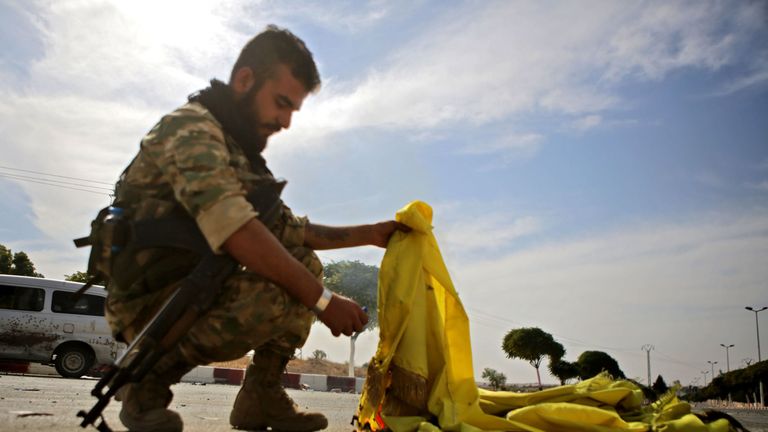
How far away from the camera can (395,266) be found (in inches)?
102

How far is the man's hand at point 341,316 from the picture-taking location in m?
1.90

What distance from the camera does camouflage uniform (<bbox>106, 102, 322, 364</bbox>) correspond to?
1.82 meters

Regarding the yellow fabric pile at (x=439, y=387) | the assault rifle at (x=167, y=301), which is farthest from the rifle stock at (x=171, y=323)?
the yellow fabric pile at (x=439, y=387)

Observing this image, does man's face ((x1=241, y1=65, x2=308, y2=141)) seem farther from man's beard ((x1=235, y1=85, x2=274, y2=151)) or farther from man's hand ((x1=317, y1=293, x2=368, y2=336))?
man's hand ((x1=317, y1=293, x2=368, y2=336))

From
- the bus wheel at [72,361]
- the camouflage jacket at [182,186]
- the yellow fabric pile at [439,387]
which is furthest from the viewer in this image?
the bus wheel at [72,361]

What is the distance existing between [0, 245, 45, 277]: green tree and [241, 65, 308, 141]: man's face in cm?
3495

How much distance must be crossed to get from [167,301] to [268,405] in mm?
727

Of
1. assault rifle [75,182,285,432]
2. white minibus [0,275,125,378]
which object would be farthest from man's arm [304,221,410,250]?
white minibus [0,275,125,378]

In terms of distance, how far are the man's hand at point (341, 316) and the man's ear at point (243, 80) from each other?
781mm

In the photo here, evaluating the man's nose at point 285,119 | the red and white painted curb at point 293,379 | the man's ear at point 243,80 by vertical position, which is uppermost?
the man's ear at point 243,80

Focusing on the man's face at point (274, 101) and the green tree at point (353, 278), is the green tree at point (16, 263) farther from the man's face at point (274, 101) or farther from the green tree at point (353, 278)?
the man's face at point (274, 101)

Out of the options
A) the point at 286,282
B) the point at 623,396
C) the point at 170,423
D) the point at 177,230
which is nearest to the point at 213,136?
the point at 177,230

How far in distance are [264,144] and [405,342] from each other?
0.95m

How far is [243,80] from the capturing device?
2121 millimetres
